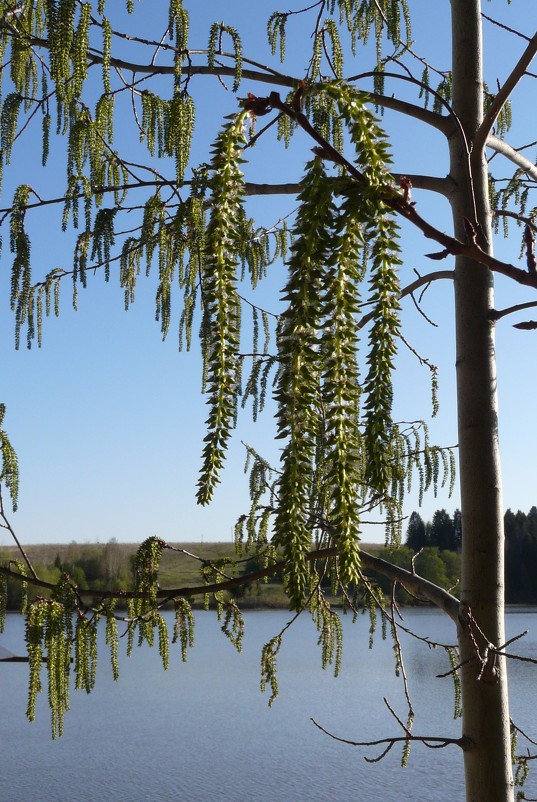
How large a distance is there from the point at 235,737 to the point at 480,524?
597 inches

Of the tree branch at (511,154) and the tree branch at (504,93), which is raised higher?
the tree branch at (511,154)

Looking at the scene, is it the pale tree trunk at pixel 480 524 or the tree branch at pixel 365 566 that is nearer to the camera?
the pale tree trunk at pixel 480 524

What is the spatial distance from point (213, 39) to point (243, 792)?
12.7 meters

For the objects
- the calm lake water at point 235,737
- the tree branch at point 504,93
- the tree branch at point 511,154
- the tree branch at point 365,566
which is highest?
the tree branch at point 511,154

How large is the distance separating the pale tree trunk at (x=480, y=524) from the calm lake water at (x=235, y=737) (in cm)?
1097

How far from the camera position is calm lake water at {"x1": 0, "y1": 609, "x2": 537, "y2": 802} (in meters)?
12.8

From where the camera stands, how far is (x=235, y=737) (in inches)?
622

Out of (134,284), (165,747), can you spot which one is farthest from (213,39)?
(165,747)

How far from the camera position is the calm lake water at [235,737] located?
42.1 ft

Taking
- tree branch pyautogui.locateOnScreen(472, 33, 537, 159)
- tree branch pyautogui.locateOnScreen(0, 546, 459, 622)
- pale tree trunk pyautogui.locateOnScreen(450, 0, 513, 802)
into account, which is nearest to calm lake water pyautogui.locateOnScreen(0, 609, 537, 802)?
tree branch pyautogui.locateOnScreen(0, 546, 459, 622)

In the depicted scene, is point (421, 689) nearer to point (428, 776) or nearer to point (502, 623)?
point (428, 776)

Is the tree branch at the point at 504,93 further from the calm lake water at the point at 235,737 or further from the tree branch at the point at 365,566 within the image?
the calm lake water at the point at 235,737

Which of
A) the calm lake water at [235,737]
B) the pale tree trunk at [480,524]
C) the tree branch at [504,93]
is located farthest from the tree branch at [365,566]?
the calm lake water at [235,737]

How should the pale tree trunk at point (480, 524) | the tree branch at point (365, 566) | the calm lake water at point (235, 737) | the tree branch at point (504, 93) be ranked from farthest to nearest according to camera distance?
the calm lake water at point (235, 737) → the tree branch at point (365, 566) → the pale tree trunk at point (480, 524) → the tree branch at point (504, 93)
